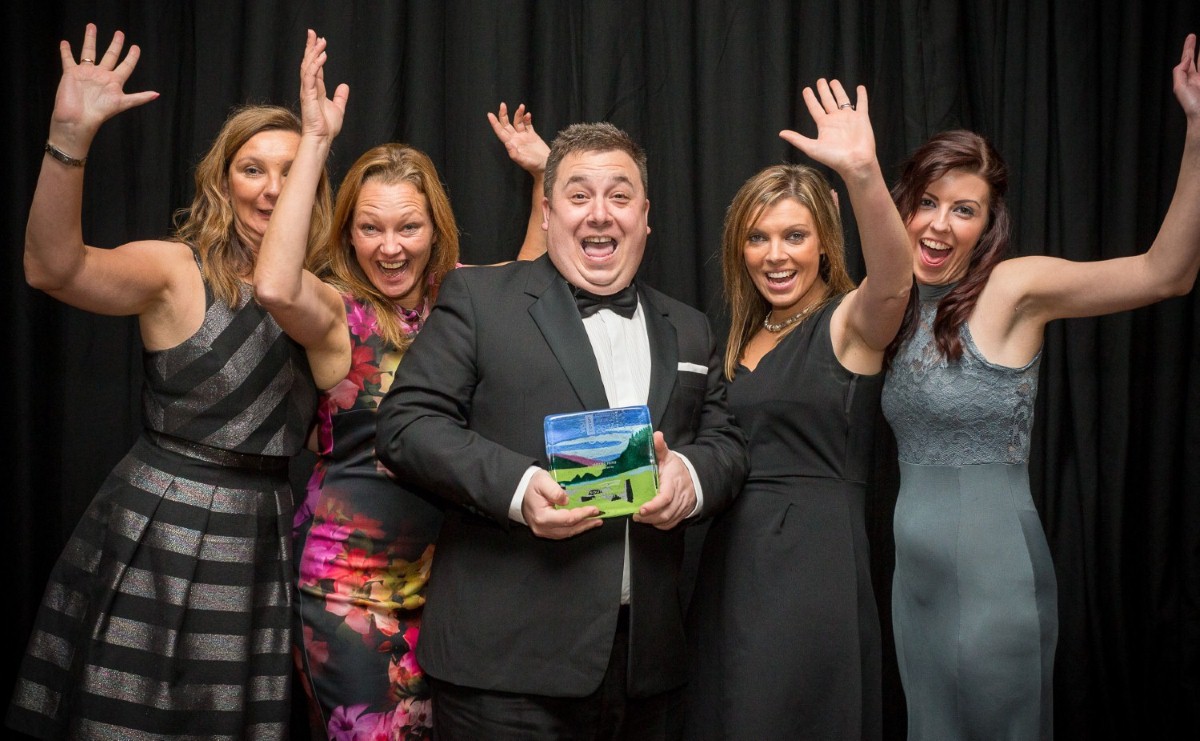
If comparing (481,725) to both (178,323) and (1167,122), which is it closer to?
(178,323)

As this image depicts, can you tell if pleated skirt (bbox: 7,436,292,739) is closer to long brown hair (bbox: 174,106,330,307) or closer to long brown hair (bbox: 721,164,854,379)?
long brown hair (bbox: 174,106,330,307)

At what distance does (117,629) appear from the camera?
2.02 m

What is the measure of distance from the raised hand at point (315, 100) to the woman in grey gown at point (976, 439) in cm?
135

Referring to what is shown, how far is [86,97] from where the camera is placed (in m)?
1.91

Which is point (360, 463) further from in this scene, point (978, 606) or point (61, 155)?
point (978, 606)

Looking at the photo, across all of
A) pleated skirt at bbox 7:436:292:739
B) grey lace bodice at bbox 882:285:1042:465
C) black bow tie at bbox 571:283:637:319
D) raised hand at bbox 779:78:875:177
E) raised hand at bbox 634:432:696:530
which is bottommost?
pleated skirt at bbox 7:436:292:739

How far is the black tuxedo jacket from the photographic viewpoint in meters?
1.80

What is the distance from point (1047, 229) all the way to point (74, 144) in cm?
273

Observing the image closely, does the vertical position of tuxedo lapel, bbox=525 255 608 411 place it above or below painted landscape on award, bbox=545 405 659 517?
above

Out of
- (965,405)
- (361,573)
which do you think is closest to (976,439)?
(965,405)

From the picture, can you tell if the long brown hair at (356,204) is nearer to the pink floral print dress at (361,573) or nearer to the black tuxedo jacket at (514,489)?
the pink floral print dress at (361,573)

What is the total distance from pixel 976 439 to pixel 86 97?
1.94 meters

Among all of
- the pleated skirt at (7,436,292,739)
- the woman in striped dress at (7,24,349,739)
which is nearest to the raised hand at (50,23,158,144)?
the woman in striped dress at (7,24,349,739)

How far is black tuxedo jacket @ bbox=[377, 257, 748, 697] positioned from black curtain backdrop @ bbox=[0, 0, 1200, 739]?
43.8 inches
